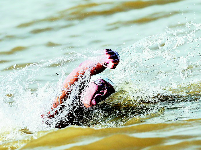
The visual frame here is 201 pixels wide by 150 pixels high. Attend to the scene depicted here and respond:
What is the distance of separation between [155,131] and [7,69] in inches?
225

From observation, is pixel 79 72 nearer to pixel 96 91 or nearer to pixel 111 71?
pixel 96 91

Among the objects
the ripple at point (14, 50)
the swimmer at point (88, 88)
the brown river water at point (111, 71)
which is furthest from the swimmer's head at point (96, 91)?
the ripple at point (14, 50)

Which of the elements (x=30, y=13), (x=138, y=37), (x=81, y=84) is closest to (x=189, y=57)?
(x=138, y=37)

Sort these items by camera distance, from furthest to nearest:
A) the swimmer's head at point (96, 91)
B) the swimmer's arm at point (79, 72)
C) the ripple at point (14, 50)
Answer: the ripple at point (14, 50), the swimmer's head at point (96, 91), the swimmer's arm at point (79, 72)

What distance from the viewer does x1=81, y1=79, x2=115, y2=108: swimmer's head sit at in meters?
4.93

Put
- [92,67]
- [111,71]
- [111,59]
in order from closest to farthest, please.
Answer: [111,59]
[92,67]
[111,71]

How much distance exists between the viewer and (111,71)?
7.48 m

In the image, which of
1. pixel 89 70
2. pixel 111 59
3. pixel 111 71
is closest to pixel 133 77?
pixel 111 71

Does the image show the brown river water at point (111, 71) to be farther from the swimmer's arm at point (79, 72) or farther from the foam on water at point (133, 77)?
the swimmer's arm at point (79, 72)

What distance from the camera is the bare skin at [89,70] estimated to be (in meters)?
4.55

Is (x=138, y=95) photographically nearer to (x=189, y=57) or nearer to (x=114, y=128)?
(x=114, y=128)

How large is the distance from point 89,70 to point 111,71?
8.73 ft

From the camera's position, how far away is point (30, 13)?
44.1 feet

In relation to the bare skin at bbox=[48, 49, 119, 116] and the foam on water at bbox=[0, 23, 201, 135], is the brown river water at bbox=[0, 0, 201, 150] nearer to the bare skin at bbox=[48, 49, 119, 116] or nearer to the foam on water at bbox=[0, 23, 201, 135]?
the foam on water at bbox=[0, 23, 201, 135]
